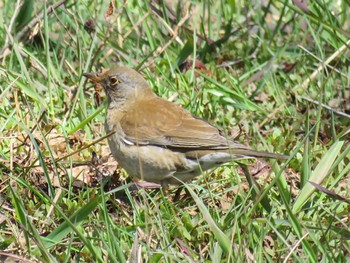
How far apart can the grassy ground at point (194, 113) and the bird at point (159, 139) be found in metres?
0.14

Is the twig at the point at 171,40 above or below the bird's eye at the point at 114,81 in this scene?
above

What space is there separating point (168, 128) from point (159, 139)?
111 mm

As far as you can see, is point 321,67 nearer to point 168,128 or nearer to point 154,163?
point 168,128

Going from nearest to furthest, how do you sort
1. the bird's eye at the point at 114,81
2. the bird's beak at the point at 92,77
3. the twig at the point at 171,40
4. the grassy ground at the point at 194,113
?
the grassy ground at the point at 194,113
the bird's beak at the point at 92,77
the bird's eye at the point at 114,81
the twig at the point at 171,40

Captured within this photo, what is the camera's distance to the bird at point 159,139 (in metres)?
6.12

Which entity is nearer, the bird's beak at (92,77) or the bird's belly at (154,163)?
the bird's belly at (154,163)

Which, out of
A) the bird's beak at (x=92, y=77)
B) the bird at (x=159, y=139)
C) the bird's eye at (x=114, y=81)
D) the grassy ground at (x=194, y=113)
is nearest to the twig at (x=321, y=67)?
the grassy ground at (x=194, y=113)

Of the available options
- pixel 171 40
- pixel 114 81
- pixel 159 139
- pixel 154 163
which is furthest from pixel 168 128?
pixel 171 40

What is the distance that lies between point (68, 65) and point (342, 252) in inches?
125

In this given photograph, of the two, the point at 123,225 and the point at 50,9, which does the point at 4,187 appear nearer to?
the point at 123,225

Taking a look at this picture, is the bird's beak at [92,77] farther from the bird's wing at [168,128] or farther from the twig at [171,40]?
the twig at [171,40]

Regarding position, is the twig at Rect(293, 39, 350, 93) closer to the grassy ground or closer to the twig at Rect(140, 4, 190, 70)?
the grassy ground

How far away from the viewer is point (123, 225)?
522cm

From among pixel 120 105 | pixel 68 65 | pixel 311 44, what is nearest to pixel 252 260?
pixel 120 105
